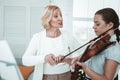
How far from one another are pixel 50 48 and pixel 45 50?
0.12 feet

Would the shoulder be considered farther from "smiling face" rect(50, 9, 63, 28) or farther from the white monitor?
"smiling face" rect(50, 9, 63, 28)

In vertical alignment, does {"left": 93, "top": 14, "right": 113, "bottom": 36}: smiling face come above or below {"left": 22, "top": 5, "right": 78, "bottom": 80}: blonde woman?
above

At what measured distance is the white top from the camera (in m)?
1.57

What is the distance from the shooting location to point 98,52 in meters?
1.05

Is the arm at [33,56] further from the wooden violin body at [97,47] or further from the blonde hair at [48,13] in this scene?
the wooden violin body at [97,47]

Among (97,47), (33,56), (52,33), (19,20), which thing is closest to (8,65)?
(97,47)

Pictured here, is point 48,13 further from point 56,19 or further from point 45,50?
point 45,50

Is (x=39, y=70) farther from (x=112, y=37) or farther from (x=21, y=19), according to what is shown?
(x=21, y=19)

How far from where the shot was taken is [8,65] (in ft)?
3.12

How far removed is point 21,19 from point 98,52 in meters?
2.49

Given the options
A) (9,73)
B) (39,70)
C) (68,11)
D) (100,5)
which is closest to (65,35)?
(39,70)

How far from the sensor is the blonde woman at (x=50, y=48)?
1566 millimetres

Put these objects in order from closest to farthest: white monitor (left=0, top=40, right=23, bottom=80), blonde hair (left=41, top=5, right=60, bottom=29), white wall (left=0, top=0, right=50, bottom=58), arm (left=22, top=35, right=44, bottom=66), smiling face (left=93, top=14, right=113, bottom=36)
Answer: white monitor (left=0, top=40, right=23, bottom=80)
smiling face (left=93, top=14, right=113, bottom=36)
arm (left=22, top=35, right=44, bottom=66)
blonde hair (left=41, top=5, right=60, bottom=29)
white wall (left=0, top=0, right=50, bottom=58)

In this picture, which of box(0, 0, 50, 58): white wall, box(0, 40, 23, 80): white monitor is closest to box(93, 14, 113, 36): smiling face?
box(0, 40, 23, 80): white monitor
